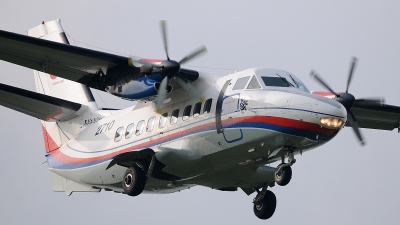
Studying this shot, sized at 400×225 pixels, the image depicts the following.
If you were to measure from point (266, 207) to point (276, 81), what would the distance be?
163 inches

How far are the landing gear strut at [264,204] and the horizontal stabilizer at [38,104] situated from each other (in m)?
6.15

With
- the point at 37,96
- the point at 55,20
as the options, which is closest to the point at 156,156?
the point at 37,96

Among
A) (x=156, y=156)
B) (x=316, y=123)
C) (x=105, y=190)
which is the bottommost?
(x=105, y=190)

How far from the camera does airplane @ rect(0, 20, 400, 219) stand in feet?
64.8

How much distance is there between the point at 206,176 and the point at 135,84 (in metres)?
3.09

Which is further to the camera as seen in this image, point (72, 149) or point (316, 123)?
point (72, 149)

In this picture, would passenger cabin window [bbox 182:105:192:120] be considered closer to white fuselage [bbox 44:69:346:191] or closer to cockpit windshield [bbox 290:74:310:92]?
white fuselage [bbox 44:69:346:191]

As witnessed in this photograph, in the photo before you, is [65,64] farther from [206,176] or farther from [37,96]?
[206,176]

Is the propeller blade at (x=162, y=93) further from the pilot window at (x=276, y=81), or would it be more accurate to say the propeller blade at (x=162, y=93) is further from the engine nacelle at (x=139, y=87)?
the pilot window at (x=276, y=81)

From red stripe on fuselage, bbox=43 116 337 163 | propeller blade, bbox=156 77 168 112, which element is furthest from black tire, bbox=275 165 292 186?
propeller blade, bbox=156 77 168 112

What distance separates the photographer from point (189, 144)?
69.3 ft

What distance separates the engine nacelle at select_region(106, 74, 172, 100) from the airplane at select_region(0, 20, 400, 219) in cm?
3

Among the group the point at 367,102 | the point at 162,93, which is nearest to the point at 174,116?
the point at 162,93

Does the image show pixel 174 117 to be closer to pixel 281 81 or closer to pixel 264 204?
pixel 281 81
